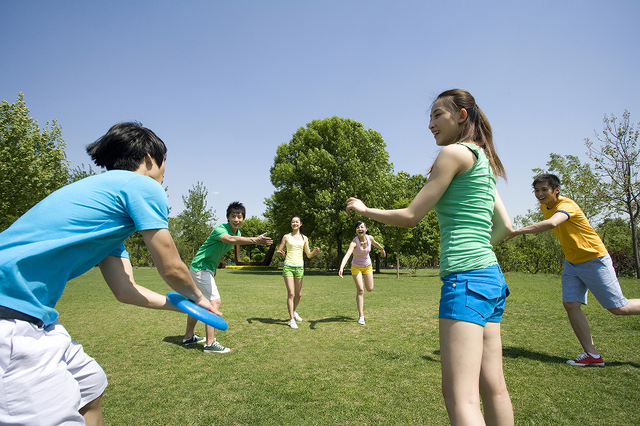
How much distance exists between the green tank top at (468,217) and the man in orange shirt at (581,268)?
3.33 metres

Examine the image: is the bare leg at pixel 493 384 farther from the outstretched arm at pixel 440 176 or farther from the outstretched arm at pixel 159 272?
the outstretched arm at pixel 159 272

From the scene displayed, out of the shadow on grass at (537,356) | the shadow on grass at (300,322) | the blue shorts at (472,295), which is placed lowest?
the shadow on grass at (300,322)

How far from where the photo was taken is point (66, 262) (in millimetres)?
1775

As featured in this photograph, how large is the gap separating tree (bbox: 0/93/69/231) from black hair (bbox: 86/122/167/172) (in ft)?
101

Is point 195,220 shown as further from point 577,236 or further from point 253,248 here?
point 577,236

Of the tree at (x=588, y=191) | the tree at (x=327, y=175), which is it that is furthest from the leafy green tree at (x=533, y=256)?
the tree at (x=327, y=175)

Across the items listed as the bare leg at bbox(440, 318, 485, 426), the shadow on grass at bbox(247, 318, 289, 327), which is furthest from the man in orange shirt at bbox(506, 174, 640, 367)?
the shadow on grass at bbox(247, 318, 289, 327)

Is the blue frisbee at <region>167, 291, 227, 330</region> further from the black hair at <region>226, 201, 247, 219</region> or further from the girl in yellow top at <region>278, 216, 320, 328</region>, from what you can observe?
the girl in yellow top at <region>278, 216, 320, 328</region>

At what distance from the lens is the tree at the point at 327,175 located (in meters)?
31.4

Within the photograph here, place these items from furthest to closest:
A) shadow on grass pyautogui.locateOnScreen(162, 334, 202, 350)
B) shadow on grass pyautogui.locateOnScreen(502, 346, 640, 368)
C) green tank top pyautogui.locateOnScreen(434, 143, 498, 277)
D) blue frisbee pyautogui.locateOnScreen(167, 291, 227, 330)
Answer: shadow on grass pyautogui.locateOnScreen(162, 334, 202, 350)
shadow on grass pyautogui.locateOnScreen(502, 346, 640, 368)
green tank top pyautogui.locateOnScreen(434, 143, 498, 277)
blue frisbee pyautogui.locateOnScreen(167, 291, 227, 330)

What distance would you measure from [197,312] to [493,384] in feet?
5.62

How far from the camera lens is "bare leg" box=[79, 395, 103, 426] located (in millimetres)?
1927

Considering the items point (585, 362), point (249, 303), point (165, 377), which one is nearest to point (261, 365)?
point (165, 377)

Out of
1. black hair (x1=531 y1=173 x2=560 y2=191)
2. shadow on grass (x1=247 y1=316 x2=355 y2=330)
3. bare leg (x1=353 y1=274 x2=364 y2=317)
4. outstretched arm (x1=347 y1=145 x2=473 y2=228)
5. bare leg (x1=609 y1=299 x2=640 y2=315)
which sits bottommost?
shadow on grass (x1=247 y1=316 x2=355 y2=330)
